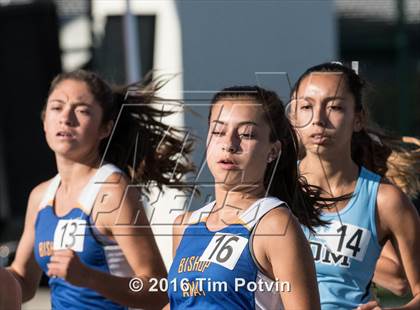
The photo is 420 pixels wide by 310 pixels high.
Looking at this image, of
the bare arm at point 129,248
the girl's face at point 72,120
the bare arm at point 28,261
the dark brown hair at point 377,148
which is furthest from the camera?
the bare arm at point 28,261

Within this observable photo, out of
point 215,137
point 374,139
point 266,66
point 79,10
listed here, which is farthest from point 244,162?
point 79,10

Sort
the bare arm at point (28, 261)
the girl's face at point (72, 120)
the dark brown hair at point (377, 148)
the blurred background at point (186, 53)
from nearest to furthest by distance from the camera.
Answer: the dark brown hair at point (377, 148), the girl's face at point (72, 120), the bare arm at point (28, 261), the blurred background at point (186, 53)

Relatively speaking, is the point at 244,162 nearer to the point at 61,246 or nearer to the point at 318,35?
the point at 61,246

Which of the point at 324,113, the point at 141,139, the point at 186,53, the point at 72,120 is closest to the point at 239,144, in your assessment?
the point at 324,113

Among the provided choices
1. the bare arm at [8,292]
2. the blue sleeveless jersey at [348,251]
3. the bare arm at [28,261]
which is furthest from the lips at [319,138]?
the bare arm at [8,292]

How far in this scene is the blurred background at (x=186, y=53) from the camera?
551 cm

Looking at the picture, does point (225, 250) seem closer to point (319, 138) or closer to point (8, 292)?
point (8, 292)

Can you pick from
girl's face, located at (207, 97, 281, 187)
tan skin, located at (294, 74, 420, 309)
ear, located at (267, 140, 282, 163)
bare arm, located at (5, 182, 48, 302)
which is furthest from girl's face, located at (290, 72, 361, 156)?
bare arm, located at (5, 182, 48, 302)

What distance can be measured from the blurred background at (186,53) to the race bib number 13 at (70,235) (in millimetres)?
564

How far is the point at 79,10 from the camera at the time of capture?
12.0 m

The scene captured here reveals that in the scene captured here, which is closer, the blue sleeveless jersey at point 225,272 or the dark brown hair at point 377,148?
the blue sleeveless jersey at point 225,272

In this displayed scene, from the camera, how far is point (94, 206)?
13.2ft

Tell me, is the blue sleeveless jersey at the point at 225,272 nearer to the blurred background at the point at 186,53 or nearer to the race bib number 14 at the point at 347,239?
the race bib number 14 at the point at 347,239

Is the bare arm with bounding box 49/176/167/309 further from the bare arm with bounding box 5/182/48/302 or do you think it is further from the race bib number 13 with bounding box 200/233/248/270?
the race bib number 13 with bounding box 200/233/248/270
